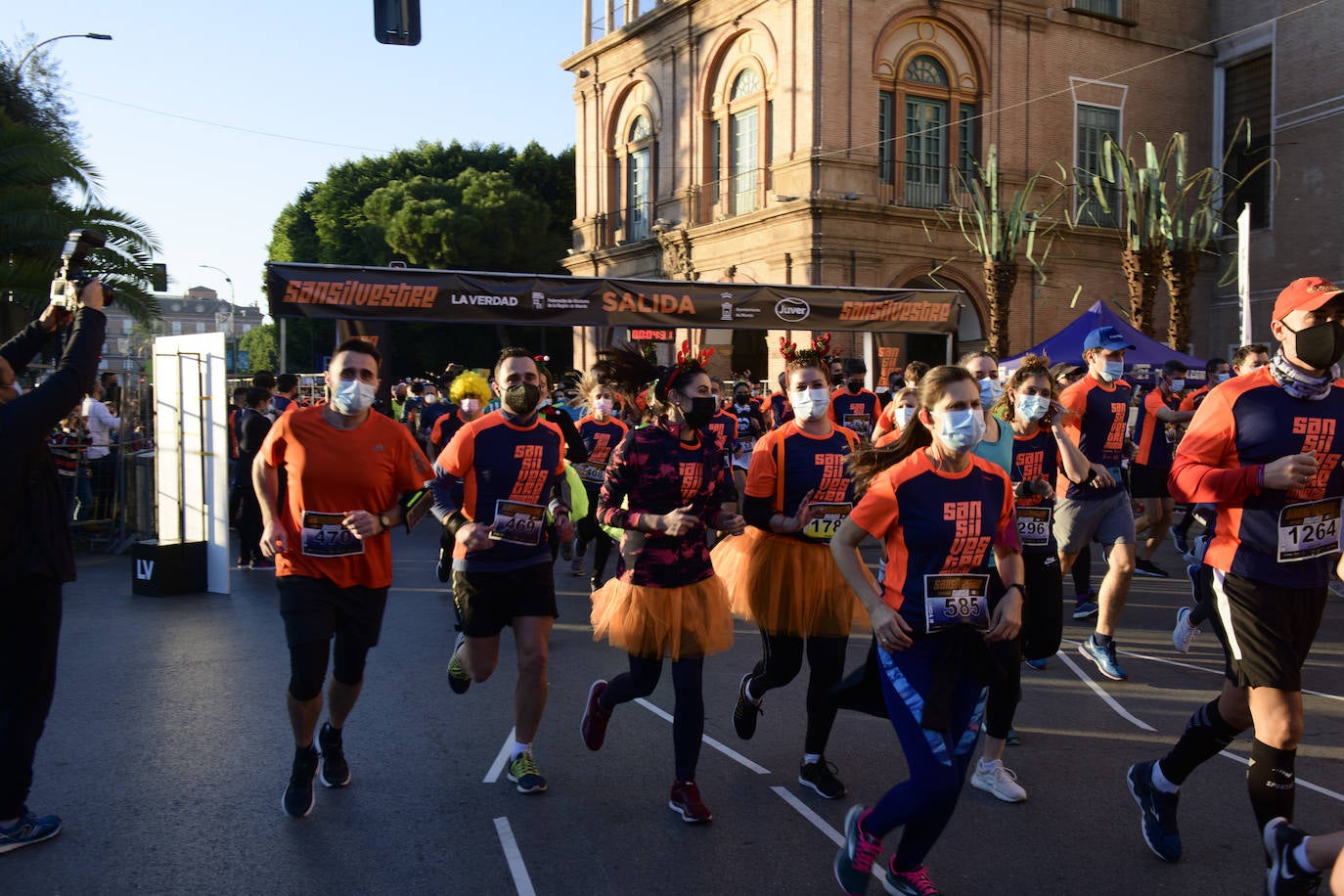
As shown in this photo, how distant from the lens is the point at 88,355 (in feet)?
14.8

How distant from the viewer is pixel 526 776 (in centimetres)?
523

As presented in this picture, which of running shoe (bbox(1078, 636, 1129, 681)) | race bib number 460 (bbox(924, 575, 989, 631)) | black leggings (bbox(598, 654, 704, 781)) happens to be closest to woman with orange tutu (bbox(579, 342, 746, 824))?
black leggings (bbox(598, 654, 704, 781))

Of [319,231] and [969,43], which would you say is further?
[319,231]

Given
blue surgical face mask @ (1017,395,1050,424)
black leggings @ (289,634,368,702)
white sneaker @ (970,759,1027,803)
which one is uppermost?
blue surgical face mask @ (1017,395,1050,424)

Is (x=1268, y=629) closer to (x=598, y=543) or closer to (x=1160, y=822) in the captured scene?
(x=1160, y=822)

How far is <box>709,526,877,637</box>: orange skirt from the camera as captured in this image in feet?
17.7

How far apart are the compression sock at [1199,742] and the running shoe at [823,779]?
1402 millimetres

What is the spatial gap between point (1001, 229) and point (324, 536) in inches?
1004

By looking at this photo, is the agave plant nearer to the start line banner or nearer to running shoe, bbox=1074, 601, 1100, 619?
the start line banner

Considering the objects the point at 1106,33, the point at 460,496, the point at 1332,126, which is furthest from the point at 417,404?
the point at 1332,126

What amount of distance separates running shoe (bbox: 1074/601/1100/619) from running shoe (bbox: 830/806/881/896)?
603 cm

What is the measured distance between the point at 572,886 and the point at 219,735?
9.28 ft

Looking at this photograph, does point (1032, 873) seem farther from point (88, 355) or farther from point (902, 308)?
point (902, 308)

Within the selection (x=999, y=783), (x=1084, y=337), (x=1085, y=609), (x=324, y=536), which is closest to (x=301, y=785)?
(x=324, y=536)
